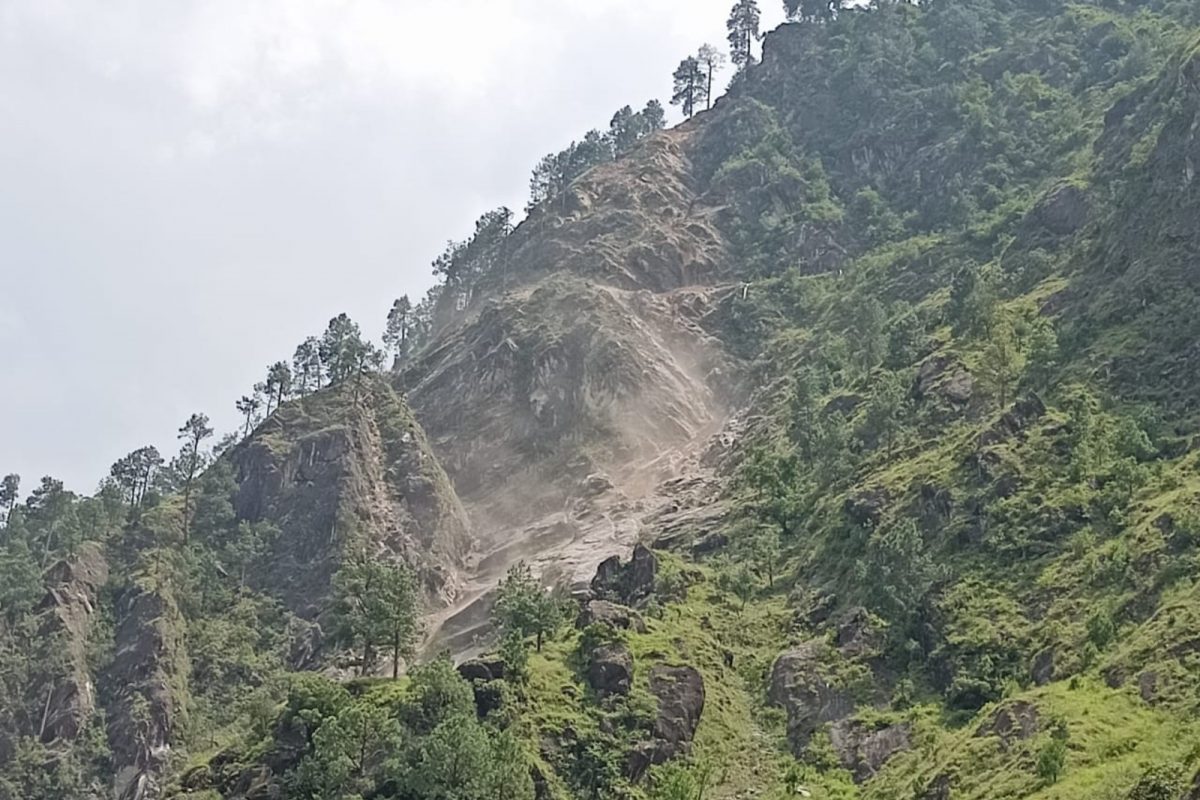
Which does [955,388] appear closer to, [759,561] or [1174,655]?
[759,561]

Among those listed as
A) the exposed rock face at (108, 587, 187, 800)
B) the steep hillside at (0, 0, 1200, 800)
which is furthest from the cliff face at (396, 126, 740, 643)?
the exposed rock face at (108, 587, 187, 800)

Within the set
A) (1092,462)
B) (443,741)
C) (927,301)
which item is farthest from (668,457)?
(443,741)

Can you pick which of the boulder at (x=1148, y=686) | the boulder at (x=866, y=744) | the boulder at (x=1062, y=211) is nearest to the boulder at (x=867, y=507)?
the boulder at (x=866, y=744)

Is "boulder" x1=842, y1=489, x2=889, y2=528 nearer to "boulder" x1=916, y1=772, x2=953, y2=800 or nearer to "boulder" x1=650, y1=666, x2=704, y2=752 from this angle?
"boulder" x1=650, y1=666, x2=704, y2=752

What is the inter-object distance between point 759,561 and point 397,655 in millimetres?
35788

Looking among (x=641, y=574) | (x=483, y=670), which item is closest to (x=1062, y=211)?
(x=641, y=574)

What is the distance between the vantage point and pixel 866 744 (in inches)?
3910

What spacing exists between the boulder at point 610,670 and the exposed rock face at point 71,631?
60031 mm

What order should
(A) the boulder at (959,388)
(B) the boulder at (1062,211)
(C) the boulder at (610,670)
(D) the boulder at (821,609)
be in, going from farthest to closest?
1. (B) the boulder at (1062,211)
2. (A) the boulder at (959,388)
3. (D) the boulder at (821,609)
4. (C) the boulder at (610,670)

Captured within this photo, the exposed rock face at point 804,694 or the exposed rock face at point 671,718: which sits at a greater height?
the exposed rock face at point 671,718

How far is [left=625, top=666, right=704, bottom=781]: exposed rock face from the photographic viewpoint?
9806 cm

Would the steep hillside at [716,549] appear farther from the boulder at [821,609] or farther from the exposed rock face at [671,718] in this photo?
the boulder at [821,609]

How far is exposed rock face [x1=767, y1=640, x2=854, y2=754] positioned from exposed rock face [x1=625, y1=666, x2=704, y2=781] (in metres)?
6.59

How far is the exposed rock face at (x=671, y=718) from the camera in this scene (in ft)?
322
